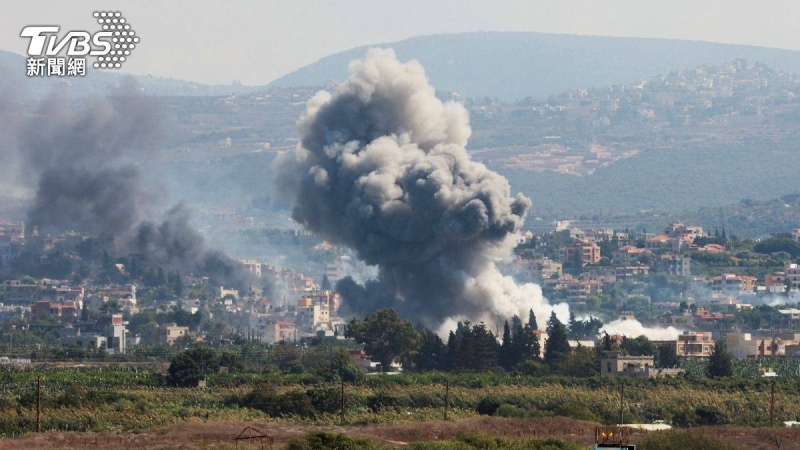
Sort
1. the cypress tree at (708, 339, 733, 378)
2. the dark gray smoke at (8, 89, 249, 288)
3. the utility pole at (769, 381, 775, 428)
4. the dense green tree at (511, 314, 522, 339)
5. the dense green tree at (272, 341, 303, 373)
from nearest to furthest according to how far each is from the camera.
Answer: the utility pole at (769, 381, 775, 428) < the cypress tree at (708, 339, 733, 378) < the dense green tree at (272, 341, 303, 373) < the dense green tree at (511, 314, 522, 339) < the dark gray smoke at (8, 89, 249, 288)

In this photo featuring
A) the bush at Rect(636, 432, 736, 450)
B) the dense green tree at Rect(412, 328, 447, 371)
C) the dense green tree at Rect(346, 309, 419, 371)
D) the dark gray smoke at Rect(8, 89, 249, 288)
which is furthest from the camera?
the dark gray smoke at Rect(8, 89, 249, 288)

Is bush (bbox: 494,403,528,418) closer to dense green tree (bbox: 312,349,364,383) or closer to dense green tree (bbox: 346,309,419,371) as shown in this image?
dense green tree (bbox: 312,349,364,383)

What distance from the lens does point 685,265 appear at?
177500 mm

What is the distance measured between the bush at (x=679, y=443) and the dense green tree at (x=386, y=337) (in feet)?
119

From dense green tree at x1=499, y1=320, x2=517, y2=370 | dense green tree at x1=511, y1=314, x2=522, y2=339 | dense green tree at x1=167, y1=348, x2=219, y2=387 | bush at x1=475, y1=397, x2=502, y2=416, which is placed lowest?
bush at x1=475, y1=397, x2=502, y2=416

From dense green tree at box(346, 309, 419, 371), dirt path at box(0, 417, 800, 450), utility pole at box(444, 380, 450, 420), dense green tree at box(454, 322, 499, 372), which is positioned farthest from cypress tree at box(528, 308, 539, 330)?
dirt path at box(0, 417, 800, 450)

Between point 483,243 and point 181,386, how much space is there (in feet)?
79.5

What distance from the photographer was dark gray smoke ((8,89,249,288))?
167m

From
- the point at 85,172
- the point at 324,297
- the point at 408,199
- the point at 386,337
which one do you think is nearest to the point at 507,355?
the point at 386,337

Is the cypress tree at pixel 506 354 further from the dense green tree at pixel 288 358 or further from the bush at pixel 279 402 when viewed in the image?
the bush at pixel 279 402

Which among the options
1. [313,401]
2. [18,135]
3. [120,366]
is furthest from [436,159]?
[18,135]

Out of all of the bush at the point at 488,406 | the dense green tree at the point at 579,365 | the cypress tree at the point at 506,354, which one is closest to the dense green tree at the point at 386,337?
the cypress tree at the point at 506,354

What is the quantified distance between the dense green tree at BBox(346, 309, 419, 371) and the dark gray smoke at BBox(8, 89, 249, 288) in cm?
7335

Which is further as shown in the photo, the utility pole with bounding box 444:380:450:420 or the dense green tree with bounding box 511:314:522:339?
the dense green tree with bounding box 511:314:522:339
